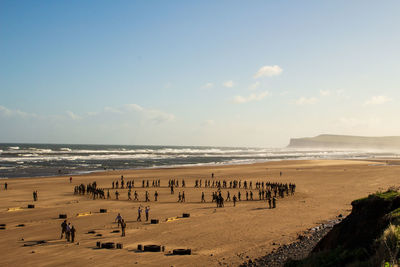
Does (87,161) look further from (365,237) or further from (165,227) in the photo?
(365,237)

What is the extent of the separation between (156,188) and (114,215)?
1818cm

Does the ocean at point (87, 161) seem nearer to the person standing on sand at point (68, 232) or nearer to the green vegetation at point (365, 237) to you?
A: the person standing on sand at point (68, 232)

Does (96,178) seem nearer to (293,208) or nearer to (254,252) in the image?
(293,208)

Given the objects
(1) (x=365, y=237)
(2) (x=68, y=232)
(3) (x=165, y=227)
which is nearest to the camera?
(1) (x=365, y=237)

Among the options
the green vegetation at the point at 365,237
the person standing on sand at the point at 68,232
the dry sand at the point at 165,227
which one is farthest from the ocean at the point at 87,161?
the green vegetation at the point at 365,237

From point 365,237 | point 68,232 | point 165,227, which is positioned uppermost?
point 365,237

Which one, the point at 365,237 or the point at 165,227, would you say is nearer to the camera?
the point at 365,237

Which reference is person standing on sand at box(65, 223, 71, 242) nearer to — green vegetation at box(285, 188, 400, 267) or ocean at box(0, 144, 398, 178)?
green vegetation at box(285, 188, 400, 267)

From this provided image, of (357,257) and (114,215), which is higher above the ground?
(357,257)

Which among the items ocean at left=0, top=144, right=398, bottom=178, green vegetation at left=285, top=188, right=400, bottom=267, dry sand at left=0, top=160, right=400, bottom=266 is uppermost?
green vegetation at left=285, top=188, right=400, bottom=267

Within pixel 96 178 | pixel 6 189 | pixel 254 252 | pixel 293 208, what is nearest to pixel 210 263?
pixel 254 252

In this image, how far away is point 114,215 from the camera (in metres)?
26.4

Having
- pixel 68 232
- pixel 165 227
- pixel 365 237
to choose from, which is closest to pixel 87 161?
pixel 165 227

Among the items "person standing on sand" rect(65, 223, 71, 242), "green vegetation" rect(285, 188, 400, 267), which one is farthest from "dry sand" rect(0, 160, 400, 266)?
"green vegetation" rect(285, 188, 400, 267)
